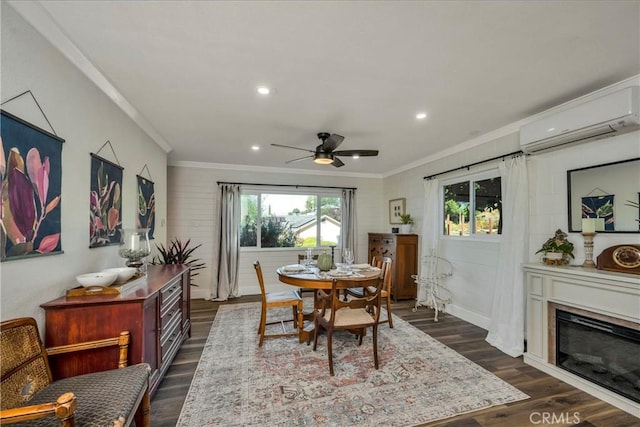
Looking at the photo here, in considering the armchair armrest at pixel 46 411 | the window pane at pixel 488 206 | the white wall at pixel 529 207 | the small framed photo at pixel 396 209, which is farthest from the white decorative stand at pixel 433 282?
the armchair armrest at pixel 46 411

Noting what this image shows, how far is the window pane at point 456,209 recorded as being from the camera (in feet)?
13.9

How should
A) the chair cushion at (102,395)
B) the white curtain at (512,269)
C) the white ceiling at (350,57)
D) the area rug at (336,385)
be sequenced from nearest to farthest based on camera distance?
1. the chair cushion at (102,395)
2. the white ceiling at (350,57)
3. the area rug at (336,385)
4. the white curtain at (512,269)

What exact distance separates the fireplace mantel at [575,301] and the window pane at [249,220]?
14.7 ft

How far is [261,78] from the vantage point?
7.51 feet

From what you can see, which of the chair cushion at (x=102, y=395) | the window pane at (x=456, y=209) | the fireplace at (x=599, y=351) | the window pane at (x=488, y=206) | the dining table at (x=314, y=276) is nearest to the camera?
the chair cushion at (x=102, y=395)

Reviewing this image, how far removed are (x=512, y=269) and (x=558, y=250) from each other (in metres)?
0.51

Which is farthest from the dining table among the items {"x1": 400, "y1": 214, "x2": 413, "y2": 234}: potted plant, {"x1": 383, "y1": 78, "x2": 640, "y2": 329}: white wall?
{"x1": 400, "y1": 214, "x2": 413, "y2": 234}: potted plant

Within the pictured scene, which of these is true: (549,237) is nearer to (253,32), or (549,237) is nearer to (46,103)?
(253,32)

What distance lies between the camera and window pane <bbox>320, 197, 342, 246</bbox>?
6.14 meters

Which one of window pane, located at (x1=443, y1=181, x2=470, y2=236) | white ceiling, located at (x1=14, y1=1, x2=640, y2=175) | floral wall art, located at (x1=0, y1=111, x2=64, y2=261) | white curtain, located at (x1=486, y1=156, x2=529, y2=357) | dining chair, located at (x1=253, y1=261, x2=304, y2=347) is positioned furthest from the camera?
window pane, located at (x1=443, y1=181, x2=470, y2=236)

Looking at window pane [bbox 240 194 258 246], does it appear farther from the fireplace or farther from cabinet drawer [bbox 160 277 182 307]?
the fireplace

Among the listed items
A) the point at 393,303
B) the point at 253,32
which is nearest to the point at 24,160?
the point at 253,32

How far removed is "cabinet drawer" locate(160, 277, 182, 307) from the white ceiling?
5.71ft

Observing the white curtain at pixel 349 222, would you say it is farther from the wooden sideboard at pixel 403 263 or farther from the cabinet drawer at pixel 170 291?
the cabinet drawer at pixel 170 291
